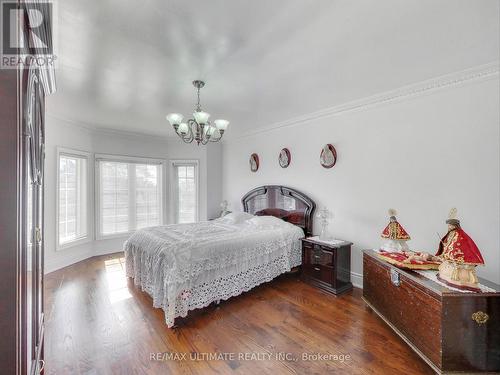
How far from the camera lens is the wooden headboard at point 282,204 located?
3.73 meters

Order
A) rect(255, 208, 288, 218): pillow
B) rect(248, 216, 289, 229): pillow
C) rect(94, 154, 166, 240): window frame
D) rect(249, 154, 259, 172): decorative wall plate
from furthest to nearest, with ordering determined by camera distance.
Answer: rect(249, 154, 259, 172): decorative wall plate < rect(94, 154, 166, 240): window frame < rect(255, 208, 288, 218): pillow < rect(248, 216, 289, 229): pillow

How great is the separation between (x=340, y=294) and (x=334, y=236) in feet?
2.64

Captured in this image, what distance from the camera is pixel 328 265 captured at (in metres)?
3.09

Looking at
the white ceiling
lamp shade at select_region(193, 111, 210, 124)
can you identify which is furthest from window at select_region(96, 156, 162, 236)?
lamp shade at select_region(193, 111, 210, 124)

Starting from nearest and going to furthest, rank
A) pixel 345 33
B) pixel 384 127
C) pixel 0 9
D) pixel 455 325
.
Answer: pixel 0 9 < pixel 455 325 < pixel 345 33 < pixel 384 127

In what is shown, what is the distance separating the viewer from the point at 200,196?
214 inches

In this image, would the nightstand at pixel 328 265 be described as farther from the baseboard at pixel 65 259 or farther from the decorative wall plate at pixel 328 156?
the baseboard at pixel 65 259

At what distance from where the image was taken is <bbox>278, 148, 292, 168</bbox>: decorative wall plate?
411 centimetres

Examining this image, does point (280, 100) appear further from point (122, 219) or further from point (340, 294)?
point (122, 219)

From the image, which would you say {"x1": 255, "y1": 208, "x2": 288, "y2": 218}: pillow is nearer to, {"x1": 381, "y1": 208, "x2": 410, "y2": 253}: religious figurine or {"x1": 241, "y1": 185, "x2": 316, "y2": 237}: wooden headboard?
{"x1": 241, "y1": 185, "x2": 316, "y2": 237}: wooden headboard

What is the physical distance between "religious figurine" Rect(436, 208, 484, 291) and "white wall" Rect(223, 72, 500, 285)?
88 cm

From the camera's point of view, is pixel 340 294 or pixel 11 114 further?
pixel 340 294

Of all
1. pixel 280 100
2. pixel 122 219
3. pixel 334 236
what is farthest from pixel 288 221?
pixel 122 219

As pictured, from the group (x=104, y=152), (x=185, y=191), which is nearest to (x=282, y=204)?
(x=185, y=191)
